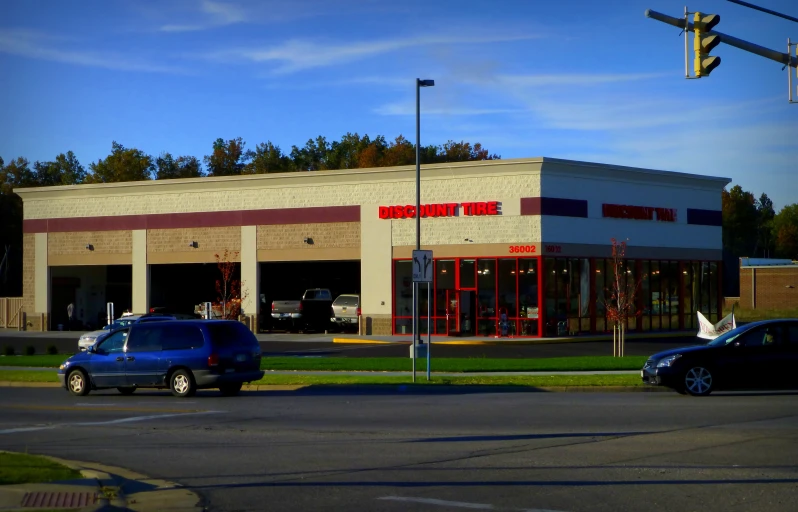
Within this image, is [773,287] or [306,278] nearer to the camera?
[306,278]

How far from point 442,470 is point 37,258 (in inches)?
2021

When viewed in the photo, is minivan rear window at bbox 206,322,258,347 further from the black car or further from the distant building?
the distant building

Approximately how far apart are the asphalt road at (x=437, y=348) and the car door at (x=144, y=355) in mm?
14273

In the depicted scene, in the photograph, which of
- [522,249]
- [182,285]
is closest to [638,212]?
[522,249]

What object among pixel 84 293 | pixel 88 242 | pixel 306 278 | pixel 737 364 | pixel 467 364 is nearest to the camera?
pixel 737 364

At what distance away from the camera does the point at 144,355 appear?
22688mm

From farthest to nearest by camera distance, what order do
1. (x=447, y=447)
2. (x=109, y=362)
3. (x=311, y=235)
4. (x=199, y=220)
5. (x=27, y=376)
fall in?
(x=199, y=220) → (x=311, y=235) → (x=27, y=376) → (x=109, y=362) → (x=447, y=447)

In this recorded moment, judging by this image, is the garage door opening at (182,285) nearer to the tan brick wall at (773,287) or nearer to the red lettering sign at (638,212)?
the red lettering sign at (638,212)

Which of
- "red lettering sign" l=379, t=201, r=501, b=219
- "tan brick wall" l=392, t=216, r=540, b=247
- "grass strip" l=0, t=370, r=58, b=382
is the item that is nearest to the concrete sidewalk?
"grass strip" l=0, t=370, r=58, b=382

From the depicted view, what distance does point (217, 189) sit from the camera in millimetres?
53688

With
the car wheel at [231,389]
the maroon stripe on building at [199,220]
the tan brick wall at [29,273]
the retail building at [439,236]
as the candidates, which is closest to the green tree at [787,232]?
the retail building at [439,236]

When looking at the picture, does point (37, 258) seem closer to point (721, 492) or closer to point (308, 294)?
point (308, 294)

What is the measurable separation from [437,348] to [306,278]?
21242 millimetres

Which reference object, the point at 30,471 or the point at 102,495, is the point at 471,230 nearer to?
the point at 30,471
